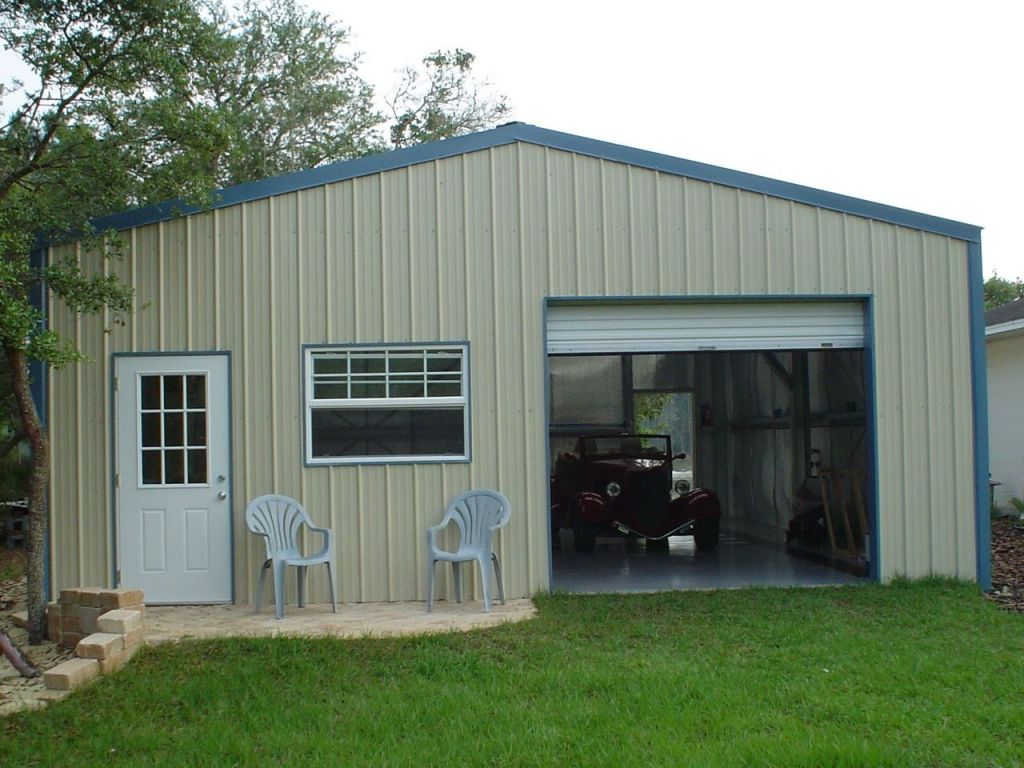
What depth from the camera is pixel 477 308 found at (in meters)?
8.16

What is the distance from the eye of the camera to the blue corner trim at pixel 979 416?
8.36 metres

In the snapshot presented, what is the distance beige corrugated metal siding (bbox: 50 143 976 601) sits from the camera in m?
7.98

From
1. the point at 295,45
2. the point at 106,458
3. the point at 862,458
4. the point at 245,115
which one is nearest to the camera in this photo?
the point at 106,458

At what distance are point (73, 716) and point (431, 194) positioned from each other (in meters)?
4.67

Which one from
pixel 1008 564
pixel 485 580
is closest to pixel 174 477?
pixel 485 580

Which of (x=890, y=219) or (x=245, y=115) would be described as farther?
(x=245, y=115)

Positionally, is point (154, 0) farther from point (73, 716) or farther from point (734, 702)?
point (734, 702)

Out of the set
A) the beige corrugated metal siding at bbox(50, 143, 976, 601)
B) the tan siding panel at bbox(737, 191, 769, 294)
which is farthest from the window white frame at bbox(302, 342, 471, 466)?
the tan siding panel at bbox(737, 191, 769, 294)

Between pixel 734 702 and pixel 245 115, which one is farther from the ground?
pixel 245 115

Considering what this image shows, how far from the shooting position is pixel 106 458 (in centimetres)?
794

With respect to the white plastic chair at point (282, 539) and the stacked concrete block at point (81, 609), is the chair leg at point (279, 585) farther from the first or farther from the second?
the stacked concrete block at point (81, 609)

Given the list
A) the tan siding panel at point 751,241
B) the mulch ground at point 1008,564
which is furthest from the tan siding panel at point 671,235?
the mulch ground at point 1008,564

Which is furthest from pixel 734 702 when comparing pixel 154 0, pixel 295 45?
pixel 295 45

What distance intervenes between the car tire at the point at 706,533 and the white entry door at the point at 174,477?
5.42 meters
